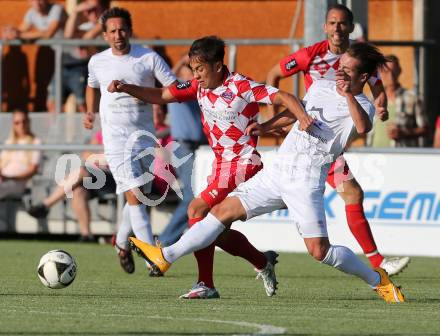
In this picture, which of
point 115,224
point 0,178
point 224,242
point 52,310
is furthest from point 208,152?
point 52,310

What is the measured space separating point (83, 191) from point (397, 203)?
3670 mm

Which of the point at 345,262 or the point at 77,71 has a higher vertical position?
the point at 77,71

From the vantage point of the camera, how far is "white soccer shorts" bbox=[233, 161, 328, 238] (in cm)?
853

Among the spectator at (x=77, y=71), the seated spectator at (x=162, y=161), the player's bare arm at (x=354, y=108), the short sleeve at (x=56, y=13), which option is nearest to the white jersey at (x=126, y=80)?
the seated spectator at (x=162, y=161)

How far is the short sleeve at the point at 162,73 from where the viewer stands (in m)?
11.3

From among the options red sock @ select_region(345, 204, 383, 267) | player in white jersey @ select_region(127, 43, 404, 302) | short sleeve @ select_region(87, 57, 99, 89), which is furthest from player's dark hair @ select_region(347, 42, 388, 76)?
short sleeve @ select_region(87, 57, 99, 89)

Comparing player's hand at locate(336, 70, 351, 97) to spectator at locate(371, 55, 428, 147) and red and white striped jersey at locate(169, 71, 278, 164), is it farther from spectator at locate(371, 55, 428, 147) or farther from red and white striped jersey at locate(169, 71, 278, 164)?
spectator at locate(371, 55, 428, 147)

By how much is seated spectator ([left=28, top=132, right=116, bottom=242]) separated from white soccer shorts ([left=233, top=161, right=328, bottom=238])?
613 centimetres

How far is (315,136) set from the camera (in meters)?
8.71

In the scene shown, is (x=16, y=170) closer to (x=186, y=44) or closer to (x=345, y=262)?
(x=186, y=44)

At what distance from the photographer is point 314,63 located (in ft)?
35.7

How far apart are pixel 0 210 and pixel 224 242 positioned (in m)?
6.65

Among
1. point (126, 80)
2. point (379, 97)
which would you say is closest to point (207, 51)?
point (379, 97)

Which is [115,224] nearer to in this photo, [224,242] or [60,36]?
[60,36]
